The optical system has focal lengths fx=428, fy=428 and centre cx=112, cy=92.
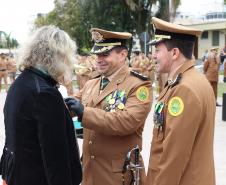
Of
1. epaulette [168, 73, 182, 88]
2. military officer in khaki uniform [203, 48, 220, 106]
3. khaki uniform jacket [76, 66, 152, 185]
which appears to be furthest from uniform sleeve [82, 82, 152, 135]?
military officer in khaki uniform [203, 48, 220, 106]

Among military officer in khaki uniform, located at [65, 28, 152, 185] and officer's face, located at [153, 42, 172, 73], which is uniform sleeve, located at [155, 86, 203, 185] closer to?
officer's face, located at [153, 42, 172, 73]

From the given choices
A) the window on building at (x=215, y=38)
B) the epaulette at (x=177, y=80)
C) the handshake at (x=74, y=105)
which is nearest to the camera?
the epaulette at (x=177, y=80)

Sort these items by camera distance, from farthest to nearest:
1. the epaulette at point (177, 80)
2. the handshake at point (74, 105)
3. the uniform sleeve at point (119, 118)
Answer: the uniform sleeve at point (119, 118) < the handshake at point (74, 105) < the epaulette at point (177, 80)

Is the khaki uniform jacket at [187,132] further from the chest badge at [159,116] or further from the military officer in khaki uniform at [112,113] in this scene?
the military officer in khaki uniform at [112,113]

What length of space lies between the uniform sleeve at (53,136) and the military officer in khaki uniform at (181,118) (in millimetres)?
532

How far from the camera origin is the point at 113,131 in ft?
Result: 9.87

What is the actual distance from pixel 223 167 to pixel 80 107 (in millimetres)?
3767

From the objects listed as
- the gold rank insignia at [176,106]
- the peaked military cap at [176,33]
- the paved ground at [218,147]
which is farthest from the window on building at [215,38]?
the gold rank insignia at [176,106]

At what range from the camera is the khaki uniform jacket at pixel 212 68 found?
13508mm

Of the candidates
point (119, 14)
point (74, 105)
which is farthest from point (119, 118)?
point (119, 14)

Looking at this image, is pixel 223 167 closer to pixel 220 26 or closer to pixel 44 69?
pixel 44 69

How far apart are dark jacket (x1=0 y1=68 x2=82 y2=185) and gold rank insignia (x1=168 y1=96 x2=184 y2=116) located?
58cm

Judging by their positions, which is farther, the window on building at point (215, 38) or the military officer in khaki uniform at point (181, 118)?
the window on building at point (215, 38)

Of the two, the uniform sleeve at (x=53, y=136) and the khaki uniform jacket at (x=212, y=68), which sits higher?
the uniform sleeve at (x=53, y=136)
